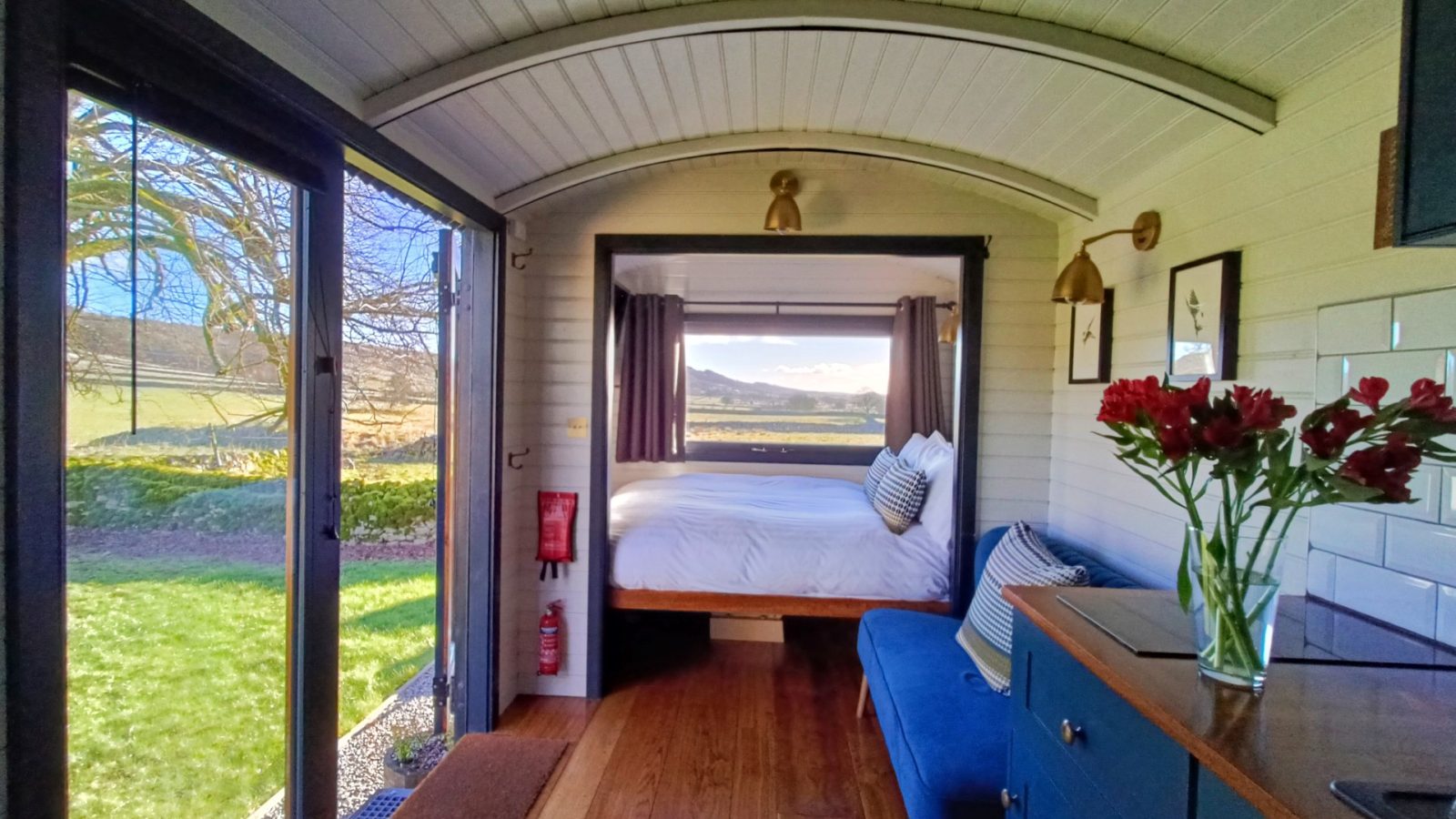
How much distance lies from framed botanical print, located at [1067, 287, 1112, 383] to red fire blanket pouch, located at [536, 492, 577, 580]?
7.16 ft

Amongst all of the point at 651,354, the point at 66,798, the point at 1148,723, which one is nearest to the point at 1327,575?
the point at 1148,723

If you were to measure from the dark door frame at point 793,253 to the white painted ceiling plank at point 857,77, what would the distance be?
582mm

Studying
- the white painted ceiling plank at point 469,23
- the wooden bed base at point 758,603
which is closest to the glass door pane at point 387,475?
the white painted ceiling plank at point 469,23

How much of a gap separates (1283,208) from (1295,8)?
46 cm

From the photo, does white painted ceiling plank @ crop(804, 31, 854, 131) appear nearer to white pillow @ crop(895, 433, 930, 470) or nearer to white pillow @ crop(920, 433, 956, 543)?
white pillow @ crop(920, 433, 956, 543)

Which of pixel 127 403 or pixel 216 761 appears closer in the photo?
pixel 127 403

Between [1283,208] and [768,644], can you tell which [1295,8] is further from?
[768,644]

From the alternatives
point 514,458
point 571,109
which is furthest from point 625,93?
point 514,458

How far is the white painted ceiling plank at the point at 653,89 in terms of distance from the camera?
165cm

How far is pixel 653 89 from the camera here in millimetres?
1861

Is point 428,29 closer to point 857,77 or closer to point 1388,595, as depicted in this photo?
point 857,77

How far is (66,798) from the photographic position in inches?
36.9

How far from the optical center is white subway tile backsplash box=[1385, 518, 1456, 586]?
1096mm

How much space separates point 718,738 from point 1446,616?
2.14 meters
